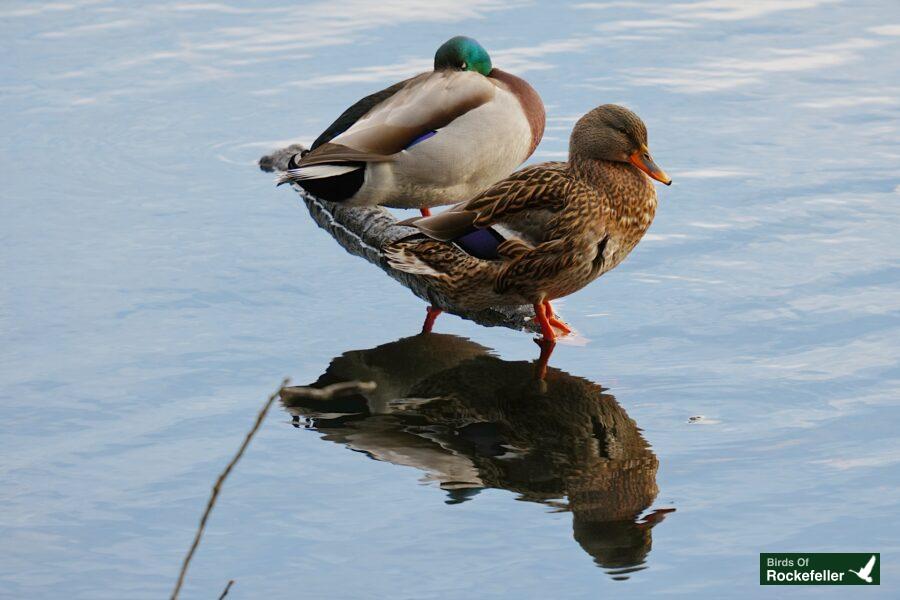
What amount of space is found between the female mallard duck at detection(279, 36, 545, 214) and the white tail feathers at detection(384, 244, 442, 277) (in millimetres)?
709

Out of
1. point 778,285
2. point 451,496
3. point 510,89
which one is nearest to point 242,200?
point 510,89

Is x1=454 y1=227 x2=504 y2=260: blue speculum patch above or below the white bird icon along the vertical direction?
above

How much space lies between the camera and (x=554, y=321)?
Answer: 227 inches

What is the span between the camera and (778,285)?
6.03 meters

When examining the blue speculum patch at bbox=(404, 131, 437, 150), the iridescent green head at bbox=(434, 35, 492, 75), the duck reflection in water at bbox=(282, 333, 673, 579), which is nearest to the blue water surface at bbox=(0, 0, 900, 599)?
the duck reflection in water at bbox=(282, 333, 673, 579)

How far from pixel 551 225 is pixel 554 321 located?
450 millimetres

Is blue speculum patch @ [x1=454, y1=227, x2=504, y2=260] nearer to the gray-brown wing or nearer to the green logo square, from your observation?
the gray-brown wing

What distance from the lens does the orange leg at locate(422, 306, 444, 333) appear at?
587 centimetres

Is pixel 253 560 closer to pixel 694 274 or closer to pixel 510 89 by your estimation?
pixel 694 274

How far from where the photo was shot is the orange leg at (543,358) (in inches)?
213

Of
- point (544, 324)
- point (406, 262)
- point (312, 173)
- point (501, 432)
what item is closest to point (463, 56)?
point (312, 173)

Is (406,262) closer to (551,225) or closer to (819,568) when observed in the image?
(551,225)

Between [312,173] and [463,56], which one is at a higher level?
[463,56]

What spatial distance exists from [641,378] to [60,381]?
6.64 feet
